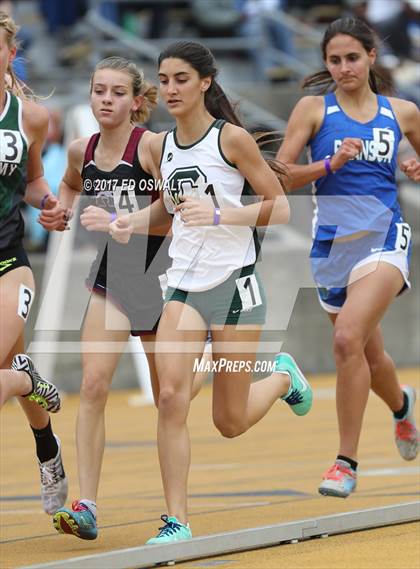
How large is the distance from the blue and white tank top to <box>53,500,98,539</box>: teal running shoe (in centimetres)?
234

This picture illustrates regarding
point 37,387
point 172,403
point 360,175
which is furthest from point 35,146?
point 360,175

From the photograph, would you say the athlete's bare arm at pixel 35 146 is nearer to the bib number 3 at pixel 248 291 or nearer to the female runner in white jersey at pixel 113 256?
the female runner in white jersey at pixel 113 256

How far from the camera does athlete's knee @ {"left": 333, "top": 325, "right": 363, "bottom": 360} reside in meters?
7.90

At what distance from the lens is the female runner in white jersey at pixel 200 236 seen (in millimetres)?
6664

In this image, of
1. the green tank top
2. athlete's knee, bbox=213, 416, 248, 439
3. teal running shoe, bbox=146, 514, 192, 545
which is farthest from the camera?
athlete's knee, bbox=213, 416, 248, 439

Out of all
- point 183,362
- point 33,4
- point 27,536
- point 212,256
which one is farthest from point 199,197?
point 33,4

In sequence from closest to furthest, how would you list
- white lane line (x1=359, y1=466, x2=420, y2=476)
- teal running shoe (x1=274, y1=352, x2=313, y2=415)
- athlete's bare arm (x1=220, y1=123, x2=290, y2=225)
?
athlete's bare arm (x1=220, y1=123, x2=290, y2=225)
teal running shoe (x1=274, y1=352, x2=313, y2=415)
white lane line (x1=359, y1=466, x2=420, y2=476)

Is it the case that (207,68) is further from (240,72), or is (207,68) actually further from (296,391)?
(240,72)

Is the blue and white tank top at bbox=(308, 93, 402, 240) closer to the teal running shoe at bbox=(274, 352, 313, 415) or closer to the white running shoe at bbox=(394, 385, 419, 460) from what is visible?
the teal running shoe at bbox=(274, 352, 313, 415)

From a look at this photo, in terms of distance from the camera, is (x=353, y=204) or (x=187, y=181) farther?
(x=353, y=204)

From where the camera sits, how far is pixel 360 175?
8.12 m

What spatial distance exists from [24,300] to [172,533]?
1.32 meters

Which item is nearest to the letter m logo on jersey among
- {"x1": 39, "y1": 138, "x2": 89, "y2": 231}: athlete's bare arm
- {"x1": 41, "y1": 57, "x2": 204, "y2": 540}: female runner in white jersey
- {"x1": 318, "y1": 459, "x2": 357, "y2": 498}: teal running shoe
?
{"x1": 41, "y1": 57, "x2": 204, "y2": 540}: female runner in white jersey

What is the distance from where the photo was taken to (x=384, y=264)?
8.08m
